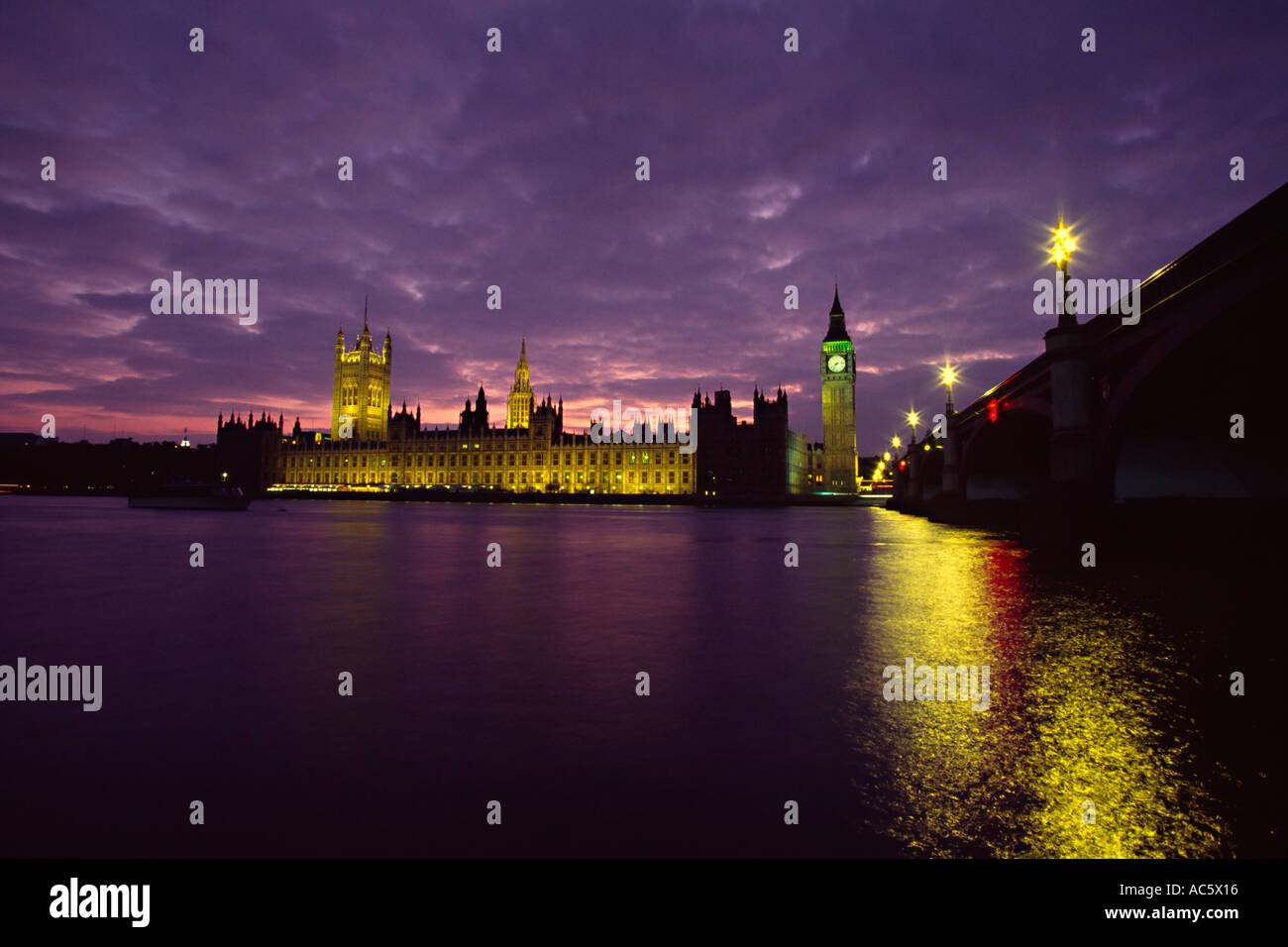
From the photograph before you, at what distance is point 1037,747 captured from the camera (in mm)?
4551

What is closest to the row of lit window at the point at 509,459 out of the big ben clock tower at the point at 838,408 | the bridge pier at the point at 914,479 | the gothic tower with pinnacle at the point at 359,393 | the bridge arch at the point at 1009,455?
the gothic tower with pinnacle at the point at 359,393

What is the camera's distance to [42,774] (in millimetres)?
4082

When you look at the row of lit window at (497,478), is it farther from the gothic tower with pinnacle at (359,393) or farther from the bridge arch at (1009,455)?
the bridge arch at (1009,455)

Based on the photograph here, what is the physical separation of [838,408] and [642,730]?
173845 millimetres

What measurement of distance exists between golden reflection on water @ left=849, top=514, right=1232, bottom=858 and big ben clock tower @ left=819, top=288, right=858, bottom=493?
5913 inches

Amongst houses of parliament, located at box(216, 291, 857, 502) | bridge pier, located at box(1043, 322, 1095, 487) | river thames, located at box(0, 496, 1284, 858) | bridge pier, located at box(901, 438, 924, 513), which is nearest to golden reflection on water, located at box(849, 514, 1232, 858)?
river thames, located at box(0, 496, 1284, 858)

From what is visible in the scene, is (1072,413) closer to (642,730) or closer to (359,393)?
(642,730)

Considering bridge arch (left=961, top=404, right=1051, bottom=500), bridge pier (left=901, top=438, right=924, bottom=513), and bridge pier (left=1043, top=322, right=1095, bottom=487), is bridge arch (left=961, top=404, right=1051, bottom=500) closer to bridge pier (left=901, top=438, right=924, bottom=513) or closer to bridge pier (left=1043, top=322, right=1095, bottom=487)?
bridge pier (left=1043, top=322, right=1095, bottom=487)

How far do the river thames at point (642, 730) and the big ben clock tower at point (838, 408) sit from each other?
150289mm

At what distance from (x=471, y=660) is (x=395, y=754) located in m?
2.58

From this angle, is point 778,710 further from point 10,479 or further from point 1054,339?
point 10,479

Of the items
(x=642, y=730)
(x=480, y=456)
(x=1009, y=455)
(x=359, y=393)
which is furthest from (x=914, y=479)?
(x=359, y=393)
